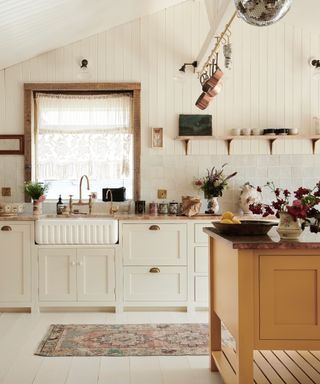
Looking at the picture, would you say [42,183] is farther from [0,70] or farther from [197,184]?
[197,184]

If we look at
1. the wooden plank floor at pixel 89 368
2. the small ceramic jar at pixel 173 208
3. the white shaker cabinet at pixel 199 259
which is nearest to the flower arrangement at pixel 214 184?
the small ceramic jar at pixel 173 208

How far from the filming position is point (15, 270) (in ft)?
17.1

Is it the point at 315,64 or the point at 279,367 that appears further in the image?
the point at 315,64

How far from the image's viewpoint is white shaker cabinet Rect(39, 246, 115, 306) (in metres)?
5.20

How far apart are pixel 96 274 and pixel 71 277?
264 mm

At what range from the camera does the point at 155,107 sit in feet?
19.4

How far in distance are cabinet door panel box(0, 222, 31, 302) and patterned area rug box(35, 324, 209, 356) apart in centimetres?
73

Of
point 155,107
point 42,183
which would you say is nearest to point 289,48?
point 155,107

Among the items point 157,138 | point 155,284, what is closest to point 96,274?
point 155,284

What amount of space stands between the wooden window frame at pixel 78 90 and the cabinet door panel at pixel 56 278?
0.96 m

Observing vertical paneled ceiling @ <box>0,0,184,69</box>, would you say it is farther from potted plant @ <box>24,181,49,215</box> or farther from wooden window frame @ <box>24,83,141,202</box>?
potted plant @ <box>24,181,49,215</box>

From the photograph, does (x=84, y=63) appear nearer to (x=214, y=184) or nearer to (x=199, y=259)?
(x=214, y=184)

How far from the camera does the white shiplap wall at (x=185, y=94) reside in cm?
591

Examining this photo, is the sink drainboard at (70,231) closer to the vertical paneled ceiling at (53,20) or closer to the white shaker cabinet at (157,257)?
the white shaker cabinet at (157,257)
